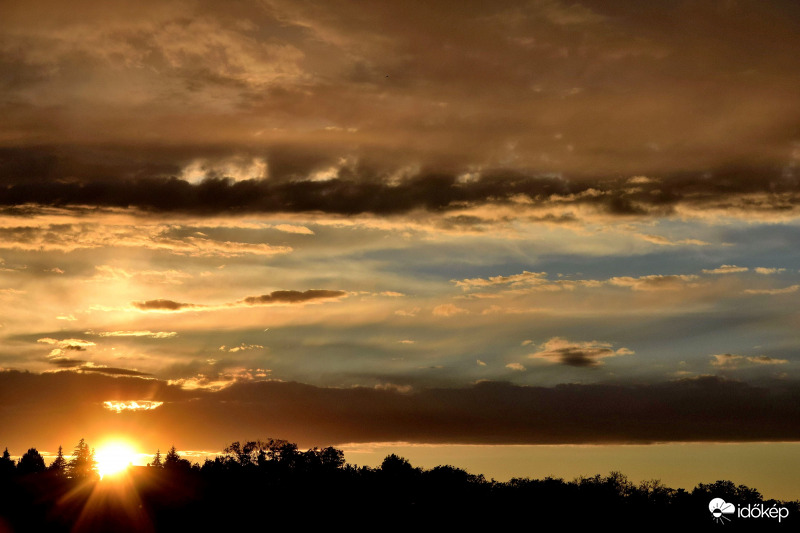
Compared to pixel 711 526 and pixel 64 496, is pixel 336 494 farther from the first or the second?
pixel 711 526

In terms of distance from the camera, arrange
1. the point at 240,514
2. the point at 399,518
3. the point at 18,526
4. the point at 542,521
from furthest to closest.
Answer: the point at 542,521 → the point at 399,518 → the point at 240,514 → the point at 18,526

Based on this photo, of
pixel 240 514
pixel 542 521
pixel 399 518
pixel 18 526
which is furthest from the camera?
pixel 542 521

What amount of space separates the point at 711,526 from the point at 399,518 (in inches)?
2514

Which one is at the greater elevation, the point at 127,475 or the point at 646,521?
the point at 127,475

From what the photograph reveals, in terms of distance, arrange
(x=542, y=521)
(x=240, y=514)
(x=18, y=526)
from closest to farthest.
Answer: (x=18, y=526)
(x=240, y=514)
(x=542, y=521)

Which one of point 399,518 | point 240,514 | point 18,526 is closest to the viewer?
point 18,526

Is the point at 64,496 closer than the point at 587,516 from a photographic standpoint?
Yes

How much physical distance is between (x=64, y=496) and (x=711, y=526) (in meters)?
126

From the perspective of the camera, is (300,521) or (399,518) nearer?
(300,521)

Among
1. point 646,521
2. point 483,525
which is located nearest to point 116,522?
point 483,525

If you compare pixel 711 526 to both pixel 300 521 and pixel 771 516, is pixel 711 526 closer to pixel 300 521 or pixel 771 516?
pixel 771 516

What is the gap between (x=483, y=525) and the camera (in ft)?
615

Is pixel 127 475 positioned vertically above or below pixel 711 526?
above

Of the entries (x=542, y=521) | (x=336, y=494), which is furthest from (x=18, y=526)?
(x=542, y=521)
